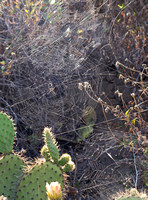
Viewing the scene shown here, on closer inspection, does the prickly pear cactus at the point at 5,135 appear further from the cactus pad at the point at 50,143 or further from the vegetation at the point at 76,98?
the cactus pad at the point at 50,143

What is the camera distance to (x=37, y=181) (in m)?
1.75

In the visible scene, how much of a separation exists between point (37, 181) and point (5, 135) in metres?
0.48

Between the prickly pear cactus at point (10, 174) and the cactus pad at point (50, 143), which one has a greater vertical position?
the cactus pad at point (50, 143)

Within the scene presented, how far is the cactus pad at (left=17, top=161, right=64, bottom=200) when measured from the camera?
1730mm

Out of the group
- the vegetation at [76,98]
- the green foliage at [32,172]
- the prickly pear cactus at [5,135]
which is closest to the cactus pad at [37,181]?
the green foliage at [32,172]

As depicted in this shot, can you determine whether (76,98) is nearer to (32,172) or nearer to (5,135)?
(5,135)

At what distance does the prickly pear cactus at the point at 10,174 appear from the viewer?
1.80 metres

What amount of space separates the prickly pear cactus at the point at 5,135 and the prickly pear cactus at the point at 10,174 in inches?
3.1

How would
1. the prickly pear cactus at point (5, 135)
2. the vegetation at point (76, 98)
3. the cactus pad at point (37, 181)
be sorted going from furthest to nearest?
the vegetation at point (76, 98), the prickly pear cactus at point (5, 135), the cactus pad at point (37, 181)

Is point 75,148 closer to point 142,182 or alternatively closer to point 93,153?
point 93,153

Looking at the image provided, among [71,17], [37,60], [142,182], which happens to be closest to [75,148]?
[142,182]

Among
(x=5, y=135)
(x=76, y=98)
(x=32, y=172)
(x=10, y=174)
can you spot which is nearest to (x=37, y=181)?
(x=32, y=172)

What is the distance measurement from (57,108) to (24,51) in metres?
0.76

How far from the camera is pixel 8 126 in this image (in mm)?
2012
